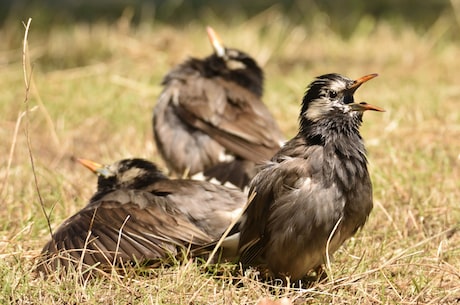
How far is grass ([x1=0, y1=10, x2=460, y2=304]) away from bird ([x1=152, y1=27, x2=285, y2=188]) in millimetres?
370

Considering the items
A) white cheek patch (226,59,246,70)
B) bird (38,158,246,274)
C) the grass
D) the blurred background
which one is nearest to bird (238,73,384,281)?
the grass

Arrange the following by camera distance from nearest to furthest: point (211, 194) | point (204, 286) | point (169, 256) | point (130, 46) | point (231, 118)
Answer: point (204, 286)
point (169, 256)
point (211, 194)
point (231, 118)
point (130, 46)

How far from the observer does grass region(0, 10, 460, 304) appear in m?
4.04

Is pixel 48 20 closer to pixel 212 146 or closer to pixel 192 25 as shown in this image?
pixel 192 25

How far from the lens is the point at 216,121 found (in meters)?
6.25

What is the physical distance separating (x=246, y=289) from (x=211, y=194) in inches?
33.4

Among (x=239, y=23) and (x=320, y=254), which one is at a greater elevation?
(x=239, y=23)

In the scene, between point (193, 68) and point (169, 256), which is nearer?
point (169, 256)

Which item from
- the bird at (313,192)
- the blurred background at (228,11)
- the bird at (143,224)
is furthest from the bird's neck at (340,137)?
the blurred background at (228,11)

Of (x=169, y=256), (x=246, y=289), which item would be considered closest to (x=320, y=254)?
(x=246, y=289)

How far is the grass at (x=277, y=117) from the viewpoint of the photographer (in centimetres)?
404

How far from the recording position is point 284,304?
3.75m

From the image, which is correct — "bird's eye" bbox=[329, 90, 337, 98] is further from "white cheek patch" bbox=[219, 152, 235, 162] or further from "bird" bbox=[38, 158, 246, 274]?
"white cheek patch" bbox=[219, 152, 235, 162]

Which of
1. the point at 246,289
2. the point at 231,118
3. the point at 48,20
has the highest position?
the point at 48,20
